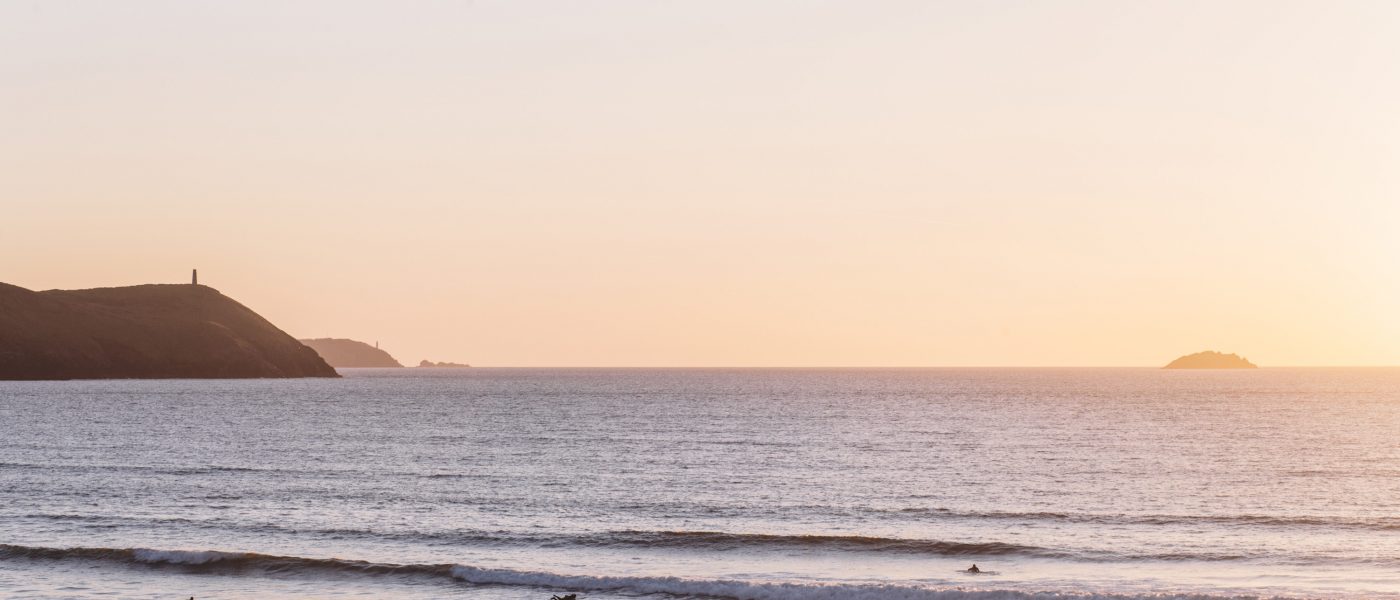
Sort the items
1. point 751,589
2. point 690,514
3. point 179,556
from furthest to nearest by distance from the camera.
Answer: point 690,514, point 179,556, point 751,589

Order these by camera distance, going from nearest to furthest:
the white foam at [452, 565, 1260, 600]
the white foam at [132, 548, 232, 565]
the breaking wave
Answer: the white foam at [452, 565, 1260, 600] < the breaking wave < the white foam at [132, 548, 232, 565]

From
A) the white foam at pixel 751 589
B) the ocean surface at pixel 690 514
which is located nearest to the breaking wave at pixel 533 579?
the white foam at pixel 751 589

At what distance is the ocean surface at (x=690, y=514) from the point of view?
40000mm

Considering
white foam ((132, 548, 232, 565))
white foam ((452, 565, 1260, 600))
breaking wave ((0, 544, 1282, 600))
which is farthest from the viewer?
white foam ((132, 548, 232, 565))

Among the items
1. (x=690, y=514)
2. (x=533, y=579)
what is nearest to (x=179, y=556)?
(x=533, y=579)

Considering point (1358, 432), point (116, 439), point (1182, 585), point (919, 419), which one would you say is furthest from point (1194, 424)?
point (116, 439)

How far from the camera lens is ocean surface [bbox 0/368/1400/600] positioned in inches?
1575

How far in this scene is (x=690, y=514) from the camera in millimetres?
53938

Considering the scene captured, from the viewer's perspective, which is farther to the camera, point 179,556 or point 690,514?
point 690,514

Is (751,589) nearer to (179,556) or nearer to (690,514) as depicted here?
(690,514)

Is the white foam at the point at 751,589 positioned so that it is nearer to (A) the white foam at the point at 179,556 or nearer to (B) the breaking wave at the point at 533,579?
(B) the breaking wave at the point at 533,579

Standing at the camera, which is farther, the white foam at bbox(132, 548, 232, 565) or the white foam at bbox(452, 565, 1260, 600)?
the white foam at bbox(132, 548, 232, 565)

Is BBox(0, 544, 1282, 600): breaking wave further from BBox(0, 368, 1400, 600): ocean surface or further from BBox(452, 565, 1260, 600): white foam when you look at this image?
BBox(0, 368, 1400, 600): ocean surface

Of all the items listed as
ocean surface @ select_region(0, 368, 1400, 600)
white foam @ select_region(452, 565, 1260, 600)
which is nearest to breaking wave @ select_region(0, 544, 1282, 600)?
A: white foam @ select_region(452, 565, 1260, 600)
